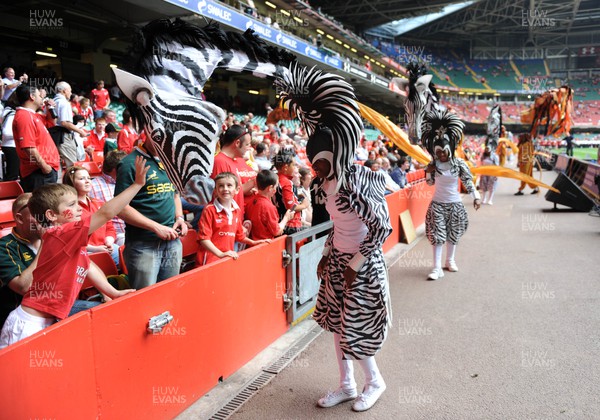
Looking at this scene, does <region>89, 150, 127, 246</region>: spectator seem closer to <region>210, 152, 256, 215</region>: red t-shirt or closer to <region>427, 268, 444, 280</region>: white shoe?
<region>210, 152, 256, 215</region>: red t-shirt

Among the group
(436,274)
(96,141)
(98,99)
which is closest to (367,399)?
(436,274)

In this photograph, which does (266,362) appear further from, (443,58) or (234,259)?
(443,58)

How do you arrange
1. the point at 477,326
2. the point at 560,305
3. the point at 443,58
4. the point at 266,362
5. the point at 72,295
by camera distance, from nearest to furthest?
the point at 72,295 → the point at 266,362 → the point at 477,326 → the point at 560,305 → the point at 443,58

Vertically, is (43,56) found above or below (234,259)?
above

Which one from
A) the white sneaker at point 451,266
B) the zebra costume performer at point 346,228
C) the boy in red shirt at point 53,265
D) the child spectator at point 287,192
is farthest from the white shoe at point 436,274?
the boy in red shirt at point 53,265

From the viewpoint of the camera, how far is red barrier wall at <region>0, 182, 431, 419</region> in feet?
6.42

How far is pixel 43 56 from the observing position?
16031 millimetres

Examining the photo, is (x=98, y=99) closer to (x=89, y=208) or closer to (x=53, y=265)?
(x=89, y=208)

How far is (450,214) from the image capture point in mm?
6266

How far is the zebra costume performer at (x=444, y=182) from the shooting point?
245 inches

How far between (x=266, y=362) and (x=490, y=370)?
1807mm

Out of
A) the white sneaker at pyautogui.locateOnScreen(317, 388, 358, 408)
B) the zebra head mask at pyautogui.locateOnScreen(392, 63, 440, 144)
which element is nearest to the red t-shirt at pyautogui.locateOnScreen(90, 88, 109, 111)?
the zebra head mask at pyautogui.locateOnScreen(392, 63, 440, 144)

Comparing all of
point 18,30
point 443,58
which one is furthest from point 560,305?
point 443,58

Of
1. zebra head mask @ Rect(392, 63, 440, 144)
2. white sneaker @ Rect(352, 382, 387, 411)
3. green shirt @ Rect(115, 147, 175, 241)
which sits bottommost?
white sneaker @ Rect(352, 382, 387, 411)
